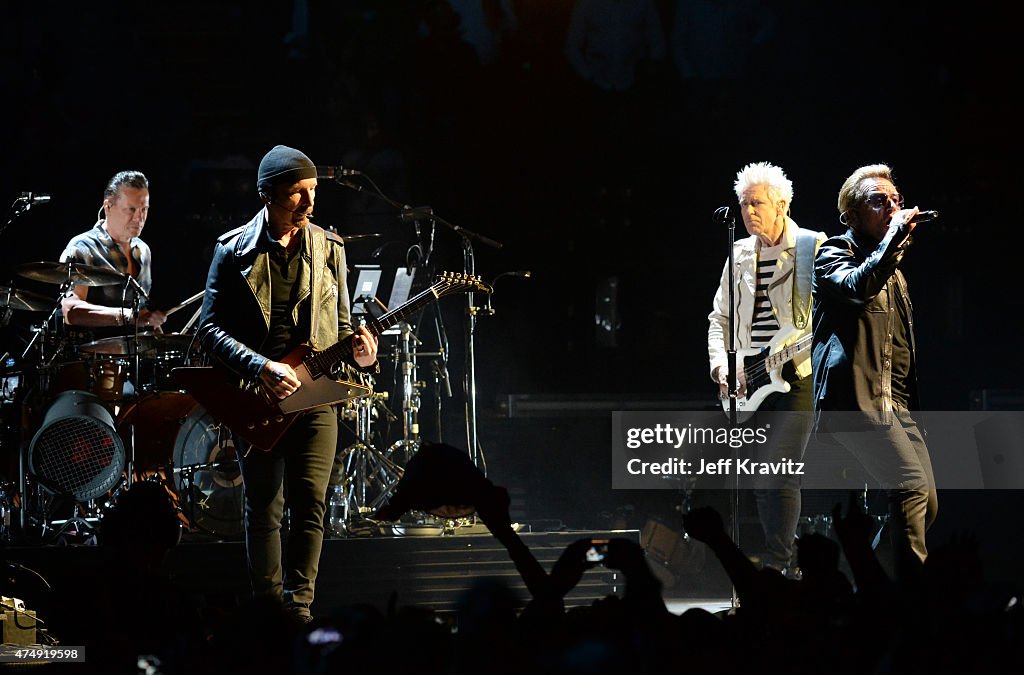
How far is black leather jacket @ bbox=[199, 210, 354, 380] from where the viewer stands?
4.32 metres

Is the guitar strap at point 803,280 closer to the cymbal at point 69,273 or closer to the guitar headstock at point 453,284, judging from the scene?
A: the guitar headstock at point 453,284

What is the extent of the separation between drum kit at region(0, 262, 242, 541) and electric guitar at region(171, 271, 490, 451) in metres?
2.32

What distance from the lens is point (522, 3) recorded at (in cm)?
859

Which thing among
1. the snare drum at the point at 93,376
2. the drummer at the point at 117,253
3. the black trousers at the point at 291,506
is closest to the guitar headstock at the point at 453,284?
the black trousers at the point at 291,506

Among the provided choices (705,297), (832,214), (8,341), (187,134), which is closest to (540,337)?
(705,297)

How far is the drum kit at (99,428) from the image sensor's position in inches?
260

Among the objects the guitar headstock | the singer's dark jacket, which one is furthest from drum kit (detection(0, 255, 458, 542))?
the singer's dark jacket

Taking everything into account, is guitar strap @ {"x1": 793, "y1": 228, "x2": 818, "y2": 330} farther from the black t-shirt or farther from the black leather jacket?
the black t-shirt

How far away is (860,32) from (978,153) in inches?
51.7

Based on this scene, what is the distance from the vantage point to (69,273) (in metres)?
6.52

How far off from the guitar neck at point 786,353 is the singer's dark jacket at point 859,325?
84 centimetres

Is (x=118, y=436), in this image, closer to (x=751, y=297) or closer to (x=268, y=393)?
(x=268, y=393)

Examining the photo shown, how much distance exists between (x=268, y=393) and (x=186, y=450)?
115 inches

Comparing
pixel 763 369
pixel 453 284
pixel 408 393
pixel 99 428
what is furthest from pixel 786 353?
pixel 99 428
